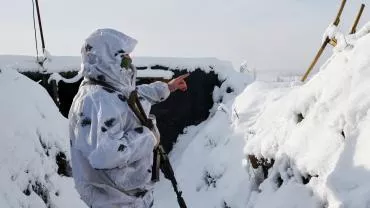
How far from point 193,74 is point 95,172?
13.0 m

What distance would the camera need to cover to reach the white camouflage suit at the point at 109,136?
9.96 ft

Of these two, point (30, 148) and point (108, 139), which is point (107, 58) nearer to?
point (108, 139)

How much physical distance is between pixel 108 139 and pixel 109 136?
0.02 m

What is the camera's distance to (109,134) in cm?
303

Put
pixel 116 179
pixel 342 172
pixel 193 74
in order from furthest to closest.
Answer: pixel 193 74, pixel 342 172, pixel 116 179

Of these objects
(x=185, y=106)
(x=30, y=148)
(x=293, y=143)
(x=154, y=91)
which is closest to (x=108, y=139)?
(x=154, y=91)

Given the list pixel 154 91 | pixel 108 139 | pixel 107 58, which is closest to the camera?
pixel 108 139

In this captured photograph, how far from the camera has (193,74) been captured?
1616cm

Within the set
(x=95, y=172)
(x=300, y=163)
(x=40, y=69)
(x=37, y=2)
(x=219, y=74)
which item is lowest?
(x=219, y=74)

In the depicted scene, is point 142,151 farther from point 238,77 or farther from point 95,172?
point 238,77

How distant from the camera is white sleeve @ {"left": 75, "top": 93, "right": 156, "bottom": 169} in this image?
3.00 m

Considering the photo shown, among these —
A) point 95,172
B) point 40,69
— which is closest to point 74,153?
point 95,172

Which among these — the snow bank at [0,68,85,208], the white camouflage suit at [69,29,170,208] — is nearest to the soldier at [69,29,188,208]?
the white camouflage suit at [69,29,170,208]

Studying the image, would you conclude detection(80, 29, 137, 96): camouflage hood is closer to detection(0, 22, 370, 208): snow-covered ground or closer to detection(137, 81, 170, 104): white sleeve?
detection(137, 81, 170, 104): white sleeve
